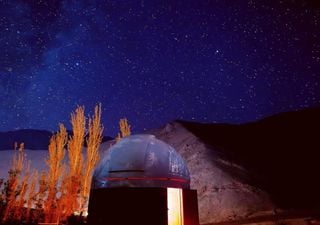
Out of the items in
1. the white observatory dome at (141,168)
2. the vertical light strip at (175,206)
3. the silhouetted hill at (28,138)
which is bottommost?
the vertical light strip at (175,206)

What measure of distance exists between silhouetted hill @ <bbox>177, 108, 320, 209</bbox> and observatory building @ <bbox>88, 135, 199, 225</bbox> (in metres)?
9.43

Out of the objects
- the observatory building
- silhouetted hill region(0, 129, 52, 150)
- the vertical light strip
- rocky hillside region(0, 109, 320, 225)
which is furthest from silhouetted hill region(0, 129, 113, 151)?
the observatory building

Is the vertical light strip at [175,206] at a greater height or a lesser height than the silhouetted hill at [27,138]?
lesser

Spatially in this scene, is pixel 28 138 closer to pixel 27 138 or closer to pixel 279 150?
pixel 27 138

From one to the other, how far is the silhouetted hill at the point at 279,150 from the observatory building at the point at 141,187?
9.43 metres

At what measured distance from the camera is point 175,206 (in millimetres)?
8969

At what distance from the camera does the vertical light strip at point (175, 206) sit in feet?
27.2

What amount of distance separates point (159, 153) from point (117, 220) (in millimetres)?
2338

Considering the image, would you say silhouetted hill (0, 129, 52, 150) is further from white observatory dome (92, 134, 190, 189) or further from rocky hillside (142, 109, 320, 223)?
white observatory dome (92, 134, 190, 189)

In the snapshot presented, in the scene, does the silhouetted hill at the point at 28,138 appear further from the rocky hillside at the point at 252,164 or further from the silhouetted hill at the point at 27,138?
the rocky hillside at the point at 252,164

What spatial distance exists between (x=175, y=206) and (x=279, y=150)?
59.9ft

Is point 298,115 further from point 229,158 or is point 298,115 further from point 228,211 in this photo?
point 228,211

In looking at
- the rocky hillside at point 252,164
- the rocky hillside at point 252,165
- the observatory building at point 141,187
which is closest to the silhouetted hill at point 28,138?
the rocky hillside at point 252,165

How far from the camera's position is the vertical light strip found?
27.2 feet
